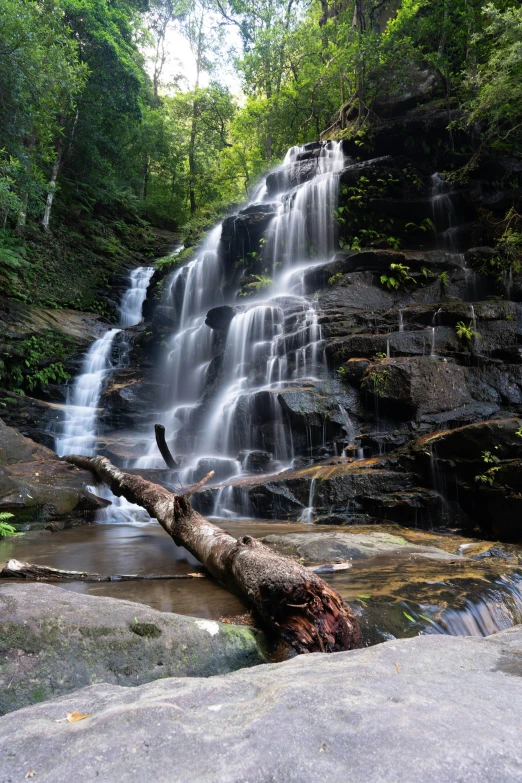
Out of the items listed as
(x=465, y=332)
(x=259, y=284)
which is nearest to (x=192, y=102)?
(x=259, y=284)

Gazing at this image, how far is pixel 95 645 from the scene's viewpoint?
236 cm

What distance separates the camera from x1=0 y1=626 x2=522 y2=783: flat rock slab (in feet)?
3.89

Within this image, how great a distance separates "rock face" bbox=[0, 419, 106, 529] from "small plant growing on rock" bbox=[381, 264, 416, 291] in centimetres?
1028

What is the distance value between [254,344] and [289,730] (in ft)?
40.2

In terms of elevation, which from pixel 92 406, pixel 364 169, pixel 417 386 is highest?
pixel 364 169

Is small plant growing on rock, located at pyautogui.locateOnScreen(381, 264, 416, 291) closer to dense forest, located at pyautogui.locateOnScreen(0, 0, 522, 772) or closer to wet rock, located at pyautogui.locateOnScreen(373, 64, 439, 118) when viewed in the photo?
dense forest, located at pyautogui.locateOnScreen(0, 0, 522, 772)

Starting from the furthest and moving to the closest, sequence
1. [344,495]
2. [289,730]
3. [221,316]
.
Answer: [221,316] < [344,495] < [289,730]

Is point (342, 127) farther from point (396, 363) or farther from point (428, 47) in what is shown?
point (396, 363)

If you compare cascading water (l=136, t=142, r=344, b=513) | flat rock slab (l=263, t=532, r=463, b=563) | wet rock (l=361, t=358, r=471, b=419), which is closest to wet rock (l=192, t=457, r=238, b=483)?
cascading water (l=136, t=142, r=344, b=513)

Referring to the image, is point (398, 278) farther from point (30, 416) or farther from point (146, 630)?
point (146, 630)

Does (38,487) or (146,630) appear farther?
(38,487)

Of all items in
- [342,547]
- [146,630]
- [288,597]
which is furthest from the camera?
[342,547]

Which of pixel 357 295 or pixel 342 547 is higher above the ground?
pixel 357 295

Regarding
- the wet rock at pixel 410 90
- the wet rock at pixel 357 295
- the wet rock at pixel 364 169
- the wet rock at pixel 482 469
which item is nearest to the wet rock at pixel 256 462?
the wet rock at pixel 482 469
